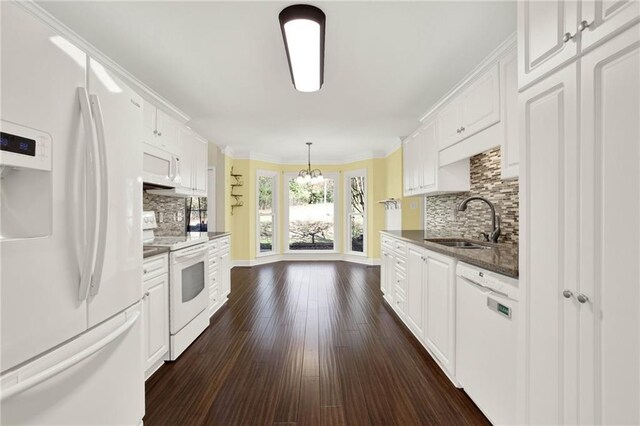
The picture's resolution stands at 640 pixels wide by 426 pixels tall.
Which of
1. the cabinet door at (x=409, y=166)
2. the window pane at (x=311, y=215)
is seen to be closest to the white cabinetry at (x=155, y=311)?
the cabinet door at (x=409, y=166)

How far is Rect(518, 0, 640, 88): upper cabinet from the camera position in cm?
85

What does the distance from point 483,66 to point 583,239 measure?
2109mm

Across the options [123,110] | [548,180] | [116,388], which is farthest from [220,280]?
[548,180]

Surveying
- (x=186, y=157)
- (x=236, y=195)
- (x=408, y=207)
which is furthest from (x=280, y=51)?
(x=236, y=195)

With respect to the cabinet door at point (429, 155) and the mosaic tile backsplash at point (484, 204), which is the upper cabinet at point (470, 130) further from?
the mosaic tile backsplash at point (484, 204)

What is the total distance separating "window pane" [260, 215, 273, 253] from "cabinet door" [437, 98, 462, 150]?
179 inches

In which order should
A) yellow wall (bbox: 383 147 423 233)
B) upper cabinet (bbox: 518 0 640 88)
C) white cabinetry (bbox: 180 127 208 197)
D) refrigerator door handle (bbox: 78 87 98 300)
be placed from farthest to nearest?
1. yellow wall (bbox: 383 147 423 233)
2. white cabinetry (bbox: 180 127 208 197)
3. refrigerator door handle (bbox: 78 87 98 300)
4. upper cabinet (bbox: 518 0 640 88)

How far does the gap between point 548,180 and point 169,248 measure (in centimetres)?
247

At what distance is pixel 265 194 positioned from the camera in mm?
6625

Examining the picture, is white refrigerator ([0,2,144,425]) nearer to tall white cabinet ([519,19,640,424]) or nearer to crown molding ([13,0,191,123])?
crown molding ([13,0,191,123])

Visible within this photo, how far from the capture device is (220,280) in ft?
11.4

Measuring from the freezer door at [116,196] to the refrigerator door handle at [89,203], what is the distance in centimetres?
2

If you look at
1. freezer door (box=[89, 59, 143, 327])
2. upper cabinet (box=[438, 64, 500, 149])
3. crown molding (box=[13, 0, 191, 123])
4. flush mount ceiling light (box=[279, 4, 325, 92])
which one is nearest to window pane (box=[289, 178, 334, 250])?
crown molding (box=[13, 0, 191, 123])

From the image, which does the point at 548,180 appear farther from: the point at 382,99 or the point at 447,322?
the point at 382,99
